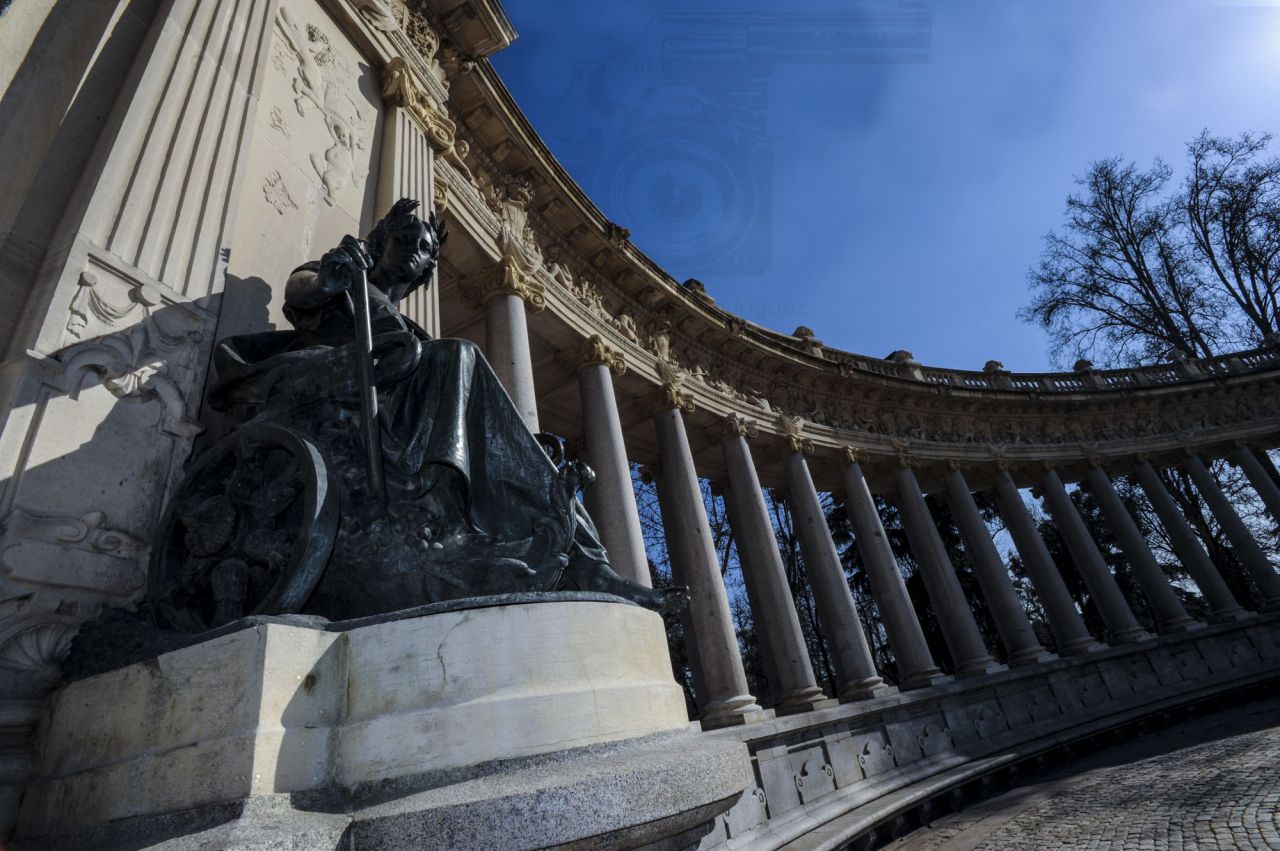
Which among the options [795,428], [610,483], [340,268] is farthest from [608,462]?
[795,428]

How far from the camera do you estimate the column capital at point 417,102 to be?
360 inches

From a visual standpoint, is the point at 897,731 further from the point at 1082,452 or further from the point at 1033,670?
the point at 1082,452

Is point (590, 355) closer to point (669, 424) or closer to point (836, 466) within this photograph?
point (669, 424)

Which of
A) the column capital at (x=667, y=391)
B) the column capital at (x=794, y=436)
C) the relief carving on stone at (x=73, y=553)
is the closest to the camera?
the relief carving on stone at (x=73, y=553)

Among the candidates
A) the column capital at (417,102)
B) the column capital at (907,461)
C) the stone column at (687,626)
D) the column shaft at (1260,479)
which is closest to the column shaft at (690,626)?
the stone column at (687,626)

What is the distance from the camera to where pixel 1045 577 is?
2444 centimetres

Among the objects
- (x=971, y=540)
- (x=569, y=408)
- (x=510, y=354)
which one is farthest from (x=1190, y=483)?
(x=510, y=354)

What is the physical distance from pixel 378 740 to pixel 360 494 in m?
1.40

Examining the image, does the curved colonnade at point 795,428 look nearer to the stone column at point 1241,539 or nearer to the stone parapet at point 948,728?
the stone column at point 1241,539

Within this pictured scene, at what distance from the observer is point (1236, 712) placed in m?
18.7

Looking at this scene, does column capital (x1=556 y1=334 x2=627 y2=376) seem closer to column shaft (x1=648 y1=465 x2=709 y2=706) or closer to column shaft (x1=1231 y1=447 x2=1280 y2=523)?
column shaft (x1=648 y1=465 x2=709 y2=706)

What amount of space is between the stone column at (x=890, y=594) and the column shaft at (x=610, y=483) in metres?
9.75

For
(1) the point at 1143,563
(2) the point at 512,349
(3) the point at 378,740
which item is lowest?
(3) the point at 378,740

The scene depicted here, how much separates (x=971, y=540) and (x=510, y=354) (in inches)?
821
